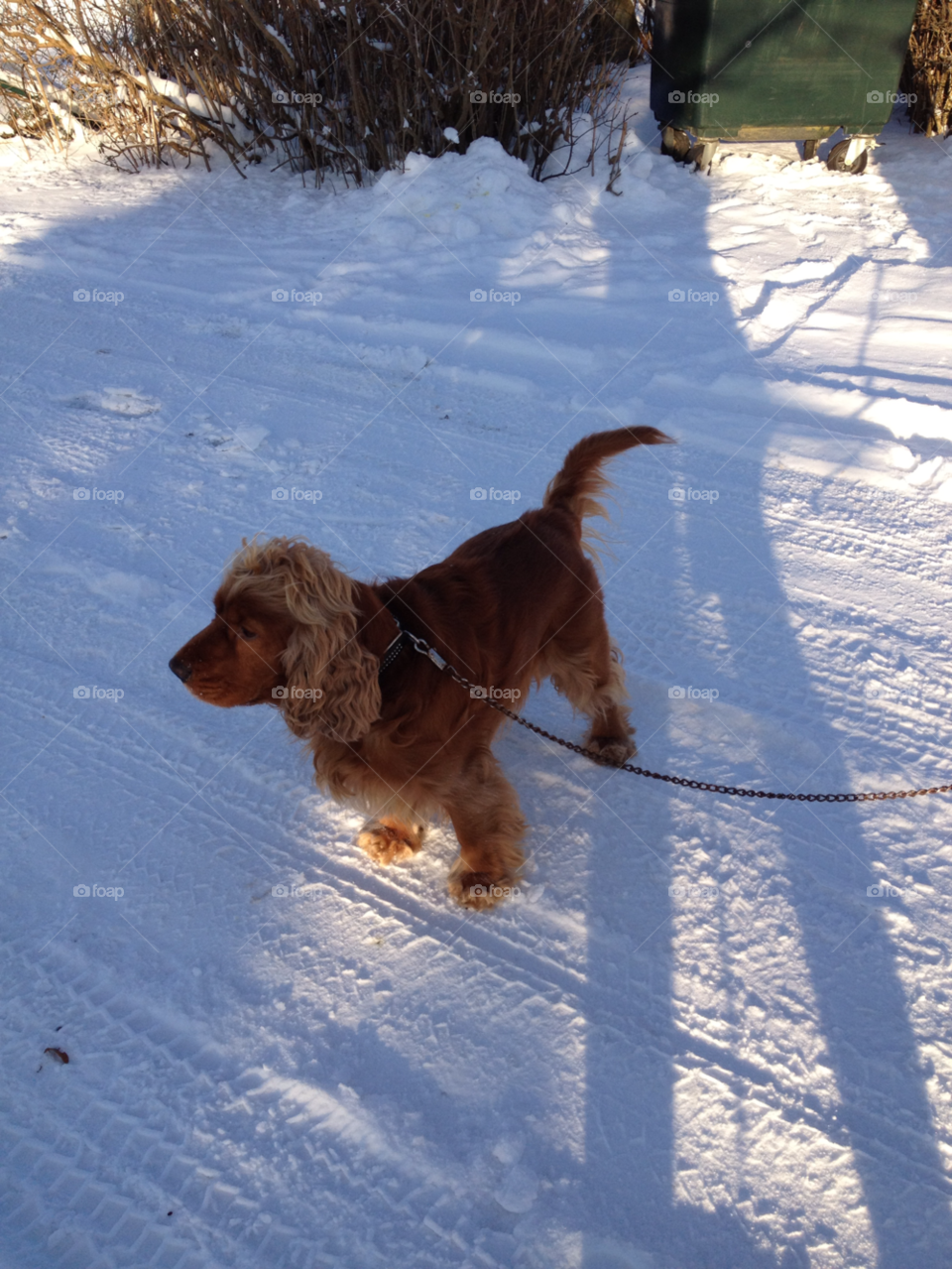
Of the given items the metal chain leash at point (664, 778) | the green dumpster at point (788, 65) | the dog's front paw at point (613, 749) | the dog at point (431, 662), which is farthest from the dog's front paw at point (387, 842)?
the green dumpster at point (788, 65)

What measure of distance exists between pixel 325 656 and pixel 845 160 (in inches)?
333

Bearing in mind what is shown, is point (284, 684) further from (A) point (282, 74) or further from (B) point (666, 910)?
(A) point (282, 74)

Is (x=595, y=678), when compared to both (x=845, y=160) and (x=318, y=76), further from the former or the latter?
(x=318, y=76)

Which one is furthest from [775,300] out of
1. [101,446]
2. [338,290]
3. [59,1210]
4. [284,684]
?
[59,1210]

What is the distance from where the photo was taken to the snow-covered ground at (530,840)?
1935 mm

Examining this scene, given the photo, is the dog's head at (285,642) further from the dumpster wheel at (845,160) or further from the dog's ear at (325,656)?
the dumpster wheel at (845,160)

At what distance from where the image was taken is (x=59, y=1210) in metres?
1.90

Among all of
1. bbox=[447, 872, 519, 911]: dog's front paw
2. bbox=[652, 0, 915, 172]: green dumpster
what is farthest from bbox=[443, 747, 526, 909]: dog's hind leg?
bbox=[652, 0, 915, 172]: green dumpster

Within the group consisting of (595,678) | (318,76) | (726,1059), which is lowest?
(726,1059)

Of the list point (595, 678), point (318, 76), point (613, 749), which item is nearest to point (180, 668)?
point (595, 678)

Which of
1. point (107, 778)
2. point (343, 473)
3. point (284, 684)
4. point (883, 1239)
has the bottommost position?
point (883, 1239)

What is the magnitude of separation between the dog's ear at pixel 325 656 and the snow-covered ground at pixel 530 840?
793 mm

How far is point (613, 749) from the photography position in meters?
3.01

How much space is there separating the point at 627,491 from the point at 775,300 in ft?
8.52
